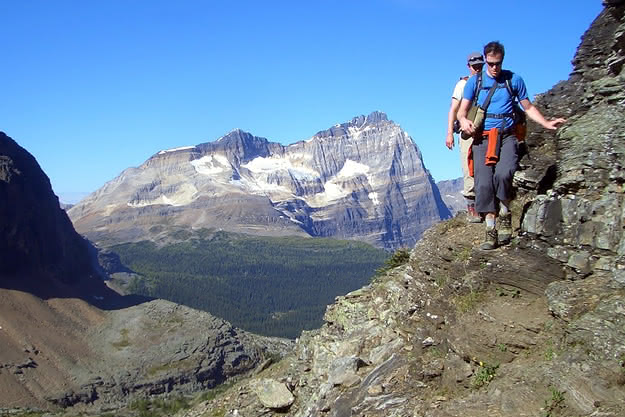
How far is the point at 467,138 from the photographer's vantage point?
14070mm

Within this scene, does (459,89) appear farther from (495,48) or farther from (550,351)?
(550,351)

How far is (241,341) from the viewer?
4761 inches

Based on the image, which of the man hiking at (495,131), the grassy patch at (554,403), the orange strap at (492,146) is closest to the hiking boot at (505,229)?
the man hiking at (495,131)

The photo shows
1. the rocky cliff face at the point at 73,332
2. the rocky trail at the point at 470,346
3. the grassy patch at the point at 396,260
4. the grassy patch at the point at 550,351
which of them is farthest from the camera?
the rocky cliff face at the point at 73,332

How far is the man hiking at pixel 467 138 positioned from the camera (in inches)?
566

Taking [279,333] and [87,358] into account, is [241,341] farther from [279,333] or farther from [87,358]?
Answer: [279,333]

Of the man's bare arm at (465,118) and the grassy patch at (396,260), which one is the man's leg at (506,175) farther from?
the grassy patch at (396,260)

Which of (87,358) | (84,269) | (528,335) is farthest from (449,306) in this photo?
(84,269)

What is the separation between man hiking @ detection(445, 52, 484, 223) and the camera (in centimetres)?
1437

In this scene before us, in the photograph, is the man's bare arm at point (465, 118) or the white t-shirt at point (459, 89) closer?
the man's bare arm at point (465, 118)

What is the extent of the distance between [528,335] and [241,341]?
11309 centimetres

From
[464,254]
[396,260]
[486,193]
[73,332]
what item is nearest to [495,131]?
[486,193]

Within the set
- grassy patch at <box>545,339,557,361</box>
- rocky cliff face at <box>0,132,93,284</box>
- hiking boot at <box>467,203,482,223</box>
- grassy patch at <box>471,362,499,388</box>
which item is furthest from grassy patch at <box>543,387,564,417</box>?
rocky cliff face at <box>0,132,93,284</box>

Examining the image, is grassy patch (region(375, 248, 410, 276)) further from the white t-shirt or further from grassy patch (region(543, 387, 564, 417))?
grassy patch (region(543, 387, 564, 417))
